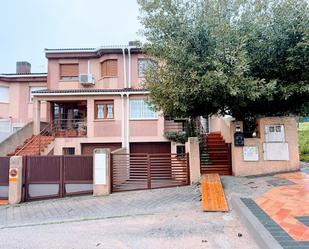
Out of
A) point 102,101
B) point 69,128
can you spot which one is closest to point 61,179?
point 102,101

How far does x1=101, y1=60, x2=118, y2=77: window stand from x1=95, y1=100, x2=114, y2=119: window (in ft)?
8.61

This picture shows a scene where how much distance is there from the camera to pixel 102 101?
18.9m

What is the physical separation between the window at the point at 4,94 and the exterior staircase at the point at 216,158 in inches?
683

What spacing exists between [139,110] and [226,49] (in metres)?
9.81

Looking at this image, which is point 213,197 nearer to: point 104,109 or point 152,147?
point 152,147

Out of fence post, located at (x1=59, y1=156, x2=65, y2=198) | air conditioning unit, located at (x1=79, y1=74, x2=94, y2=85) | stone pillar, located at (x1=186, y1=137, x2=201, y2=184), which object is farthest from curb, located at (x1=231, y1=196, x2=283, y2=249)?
air conditioning unit, located at (x1=79, y1=74, x2=94, y2=85)

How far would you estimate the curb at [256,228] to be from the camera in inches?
190

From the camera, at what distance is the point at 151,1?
10664 mm

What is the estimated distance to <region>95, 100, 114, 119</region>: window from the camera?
18850 mm

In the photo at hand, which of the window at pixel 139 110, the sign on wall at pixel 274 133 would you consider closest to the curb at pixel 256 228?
the sign on wall at pixel 274 133

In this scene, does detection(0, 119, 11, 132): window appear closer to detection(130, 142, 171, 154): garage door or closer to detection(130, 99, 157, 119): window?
detection(130, 142, 171, 154): garage door

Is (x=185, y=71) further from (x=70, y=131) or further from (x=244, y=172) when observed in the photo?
(x=70, y=131)

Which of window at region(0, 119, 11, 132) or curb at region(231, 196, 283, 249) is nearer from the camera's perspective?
curb at region(231, 196, 283, 249)

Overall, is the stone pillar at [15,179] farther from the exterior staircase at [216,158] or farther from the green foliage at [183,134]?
the green foliage at [183,134]
